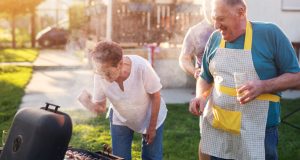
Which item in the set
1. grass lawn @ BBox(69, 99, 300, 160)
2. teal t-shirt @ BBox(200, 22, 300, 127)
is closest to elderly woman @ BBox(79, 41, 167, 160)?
teal t-shirt @ BBox(200, 22, 300, 127)

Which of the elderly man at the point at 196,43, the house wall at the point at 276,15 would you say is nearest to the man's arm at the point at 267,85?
the elderly man at the point at 196,43

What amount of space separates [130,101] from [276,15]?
8464mm

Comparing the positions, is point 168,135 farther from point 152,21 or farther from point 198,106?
point 152,21

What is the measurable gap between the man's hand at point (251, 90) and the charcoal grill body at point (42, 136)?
41.5 inches

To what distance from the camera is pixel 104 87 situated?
388cm

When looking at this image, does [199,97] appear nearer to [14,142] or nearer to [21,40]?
[14,142]

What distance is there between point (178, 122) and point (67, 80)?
5.87m

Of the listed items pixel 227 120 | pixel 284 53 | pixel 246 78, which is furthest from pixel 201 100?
pixel 284 53

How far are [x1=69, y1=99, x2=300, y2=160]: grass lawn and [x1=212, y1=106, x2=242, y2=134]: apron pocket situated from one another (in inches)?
99.0

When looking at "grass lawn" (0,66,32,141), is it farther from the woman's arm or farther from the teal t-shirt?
the teal t-shirt

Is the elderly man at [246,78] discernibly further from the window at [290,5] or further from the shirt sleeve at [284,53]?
the window at [290,5]

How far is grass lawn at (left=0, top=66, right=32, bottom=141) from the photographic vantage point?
25.9 ft

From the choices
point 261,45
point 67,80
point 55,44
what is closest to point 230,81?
point 261,45

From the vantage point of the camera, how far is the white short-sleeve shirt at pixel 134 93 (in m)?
3.85
